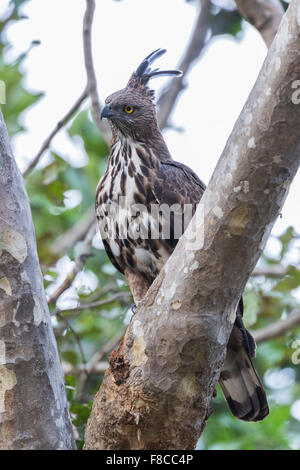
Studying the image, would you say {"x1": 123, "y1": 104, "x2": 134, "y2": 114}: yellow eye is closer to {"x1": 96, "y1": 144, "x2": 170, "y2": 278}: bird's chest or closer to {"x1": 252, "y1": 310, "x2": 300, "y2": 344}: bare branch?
{"x1": 96, "y1": 144, "x2": 170, "y2": 278}: bird's chest

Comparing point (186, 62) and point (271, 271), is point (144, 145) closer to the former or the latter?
point (271, 271)

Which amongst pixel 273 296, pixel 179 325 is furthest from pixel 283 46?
pixel 273 296

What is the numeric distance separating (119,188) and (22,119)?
2253 millimetres

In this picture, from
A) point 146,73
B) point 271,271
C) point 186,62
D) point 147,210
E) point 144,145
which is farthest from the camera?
point 186,62

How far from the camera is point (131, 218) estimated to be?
4199mm

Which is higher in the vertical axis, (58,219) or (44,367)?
(44,367)

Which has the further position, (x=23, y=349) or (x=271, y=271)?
(x=271, y=271)

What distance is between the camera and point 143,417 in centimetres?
300

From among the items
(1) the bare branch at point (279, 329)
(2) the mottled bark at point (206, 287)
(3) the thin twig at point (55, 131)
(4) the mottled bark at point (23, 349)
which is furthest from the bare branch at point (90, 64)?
(2) the mottled bark at point (206, 287)

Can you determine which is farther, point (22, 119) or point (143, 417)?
point (22, 119)

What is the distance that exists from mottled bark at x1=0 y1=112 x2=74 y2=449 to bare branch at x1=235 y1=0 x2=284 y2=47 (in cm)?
284

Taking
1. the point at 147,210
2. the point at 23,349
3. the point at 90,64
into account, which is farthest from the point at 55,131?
the point at 23,349

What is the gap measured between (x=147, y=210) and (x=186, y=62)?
333 cm
